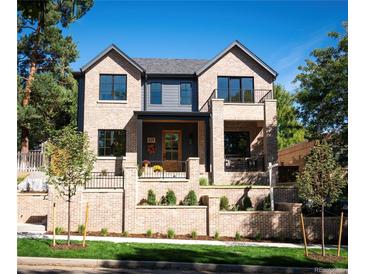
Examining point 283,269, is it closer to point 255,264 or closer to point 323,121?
point 255,264

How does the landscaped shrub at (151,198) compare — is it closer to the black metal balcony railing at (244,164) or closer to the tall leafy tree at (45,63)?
the black metal balcony railing at (244,164)

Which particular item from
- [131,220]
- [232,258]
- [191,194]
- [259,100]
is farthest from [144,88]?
[232,258]

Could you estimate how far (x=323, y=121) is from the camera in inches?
700

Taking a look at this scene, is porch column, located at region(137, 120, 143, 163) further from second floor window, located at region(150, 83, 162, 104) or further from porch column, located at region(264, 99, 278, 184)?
porch column, located at region(264, 99, 278, 184)

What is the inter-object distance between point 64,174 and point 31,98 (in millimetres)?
13894

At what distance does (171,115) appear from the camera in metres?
19.5

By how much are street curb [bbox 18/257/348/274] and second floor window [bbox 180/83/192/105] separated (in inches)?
519

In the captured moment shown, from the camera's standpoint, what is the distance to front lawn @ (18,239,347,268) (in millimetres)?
9789

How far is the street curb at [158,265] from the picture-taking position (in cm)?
916

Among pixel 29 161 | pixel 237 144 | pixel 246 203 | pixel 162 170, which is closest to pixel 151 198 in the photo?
pixel 162 170

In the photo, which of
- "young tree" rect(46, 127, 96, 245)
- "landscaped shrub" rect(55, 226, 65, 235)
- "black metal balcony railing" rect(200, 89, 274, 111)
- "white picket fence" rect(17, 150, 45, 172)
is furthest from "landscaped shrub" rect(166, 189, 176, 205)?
"white picket fence" rect(17, 150, 45, 172)

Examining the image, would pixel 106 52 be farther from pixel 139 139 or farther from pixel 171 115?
pixel 139 139

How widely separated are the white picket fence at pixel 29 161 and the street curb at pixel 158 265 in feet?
40.7

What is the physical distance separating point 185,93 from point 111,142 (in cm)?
519
